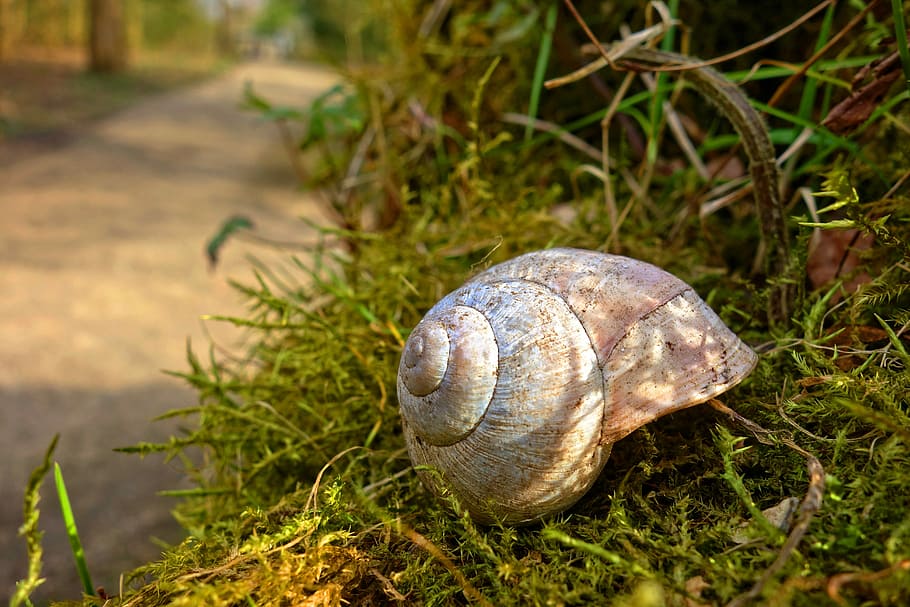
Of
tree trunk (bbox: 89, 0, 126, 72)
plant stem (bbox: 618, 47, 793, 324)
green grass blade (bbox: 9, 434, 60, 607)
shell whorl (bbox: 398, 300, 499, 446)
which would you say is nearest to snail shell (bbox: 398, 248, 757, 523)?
shell whorl (bbox: 398, 300, 499, 446)

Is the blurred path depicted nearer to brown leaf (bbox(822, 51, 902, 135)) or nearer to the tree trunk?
brown leaf (bbox(822, 51, 902, 135))

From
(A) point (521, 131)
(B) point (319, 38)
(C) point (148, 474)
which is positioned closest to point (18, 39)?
(B) point (319, 38)

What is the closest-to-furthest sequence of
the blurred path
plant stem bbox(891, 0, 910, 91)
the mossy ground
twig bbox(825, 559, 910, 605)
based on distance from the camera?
twig bbox(825, 559, 910, 605) → the mossy ground → plant stem bbox(891, 0, 910, 91) → the blurred path

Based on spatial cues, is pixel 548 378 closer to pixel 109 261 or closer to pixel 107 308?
pixel 107 308

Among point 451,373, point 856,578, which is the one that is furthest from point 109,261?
point 856,578

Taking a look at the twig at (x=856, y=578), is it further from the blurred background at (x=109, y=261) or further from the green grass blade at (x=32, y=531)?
the blurred background at (x=109, y=261)

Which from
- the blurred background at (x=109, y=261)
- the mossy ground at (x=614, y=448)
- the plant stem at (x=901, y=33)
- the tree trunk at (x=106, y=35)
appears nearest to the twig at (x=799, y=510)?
the mossy ground at (x=614, y=448)
